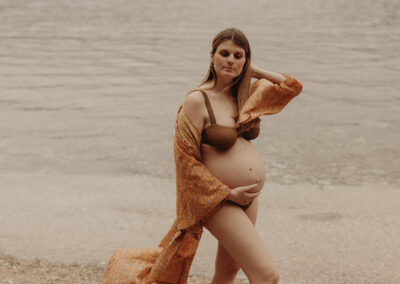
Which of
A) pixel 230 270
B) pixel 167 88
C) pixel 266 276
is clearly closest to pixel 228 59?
pixel 266 276

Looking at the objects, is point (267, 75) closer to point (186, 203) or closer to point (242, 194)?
point (242, 194)

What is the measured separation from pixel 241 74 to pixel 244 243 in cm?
103

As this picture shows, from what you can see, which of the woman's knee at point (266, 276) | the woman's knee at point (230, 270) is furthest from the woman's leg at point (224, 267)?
the woman's knee at point (266, 276)

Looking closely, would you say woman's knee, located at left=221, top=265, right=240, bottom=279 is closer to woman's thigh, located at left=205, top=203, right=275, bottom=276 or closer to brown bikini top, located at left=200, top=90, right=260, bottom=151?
woman's thigh, located at left=205, top=203, right=275, bottom=276

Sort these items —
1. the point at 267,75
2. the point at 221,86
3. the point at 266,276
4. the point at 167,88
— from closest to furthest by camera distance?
the point at 266,276
the point at 221,86
the point at 267,75
the point at 167,88

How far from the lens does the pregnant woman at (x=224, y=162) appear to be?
10.5 feet

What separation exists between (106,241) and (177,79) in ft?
24.4

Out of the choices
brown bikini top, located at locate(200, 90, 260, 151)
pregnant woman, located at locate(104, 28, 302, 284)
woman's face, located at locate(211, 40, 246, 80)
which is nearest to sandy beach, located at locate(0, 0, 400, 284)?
pregnant woman, located at locate(104, 28, 302, 284)

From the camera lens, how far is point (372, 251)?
17.4 ft

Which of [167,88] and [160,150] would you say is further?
[167,88]

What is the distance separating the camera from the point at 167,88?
38.7 feet

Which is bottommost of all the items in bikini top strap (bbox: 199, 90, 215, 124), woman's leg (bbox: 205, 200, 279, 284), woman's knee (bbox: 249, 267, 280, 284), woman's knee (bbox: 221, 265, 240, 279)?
woman's knee (bbox: 221, 265, 240, 279)

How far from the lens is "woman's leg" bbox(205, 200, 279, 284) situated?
125 inches

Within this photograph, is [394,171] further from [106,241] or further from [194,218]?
[194,218]
